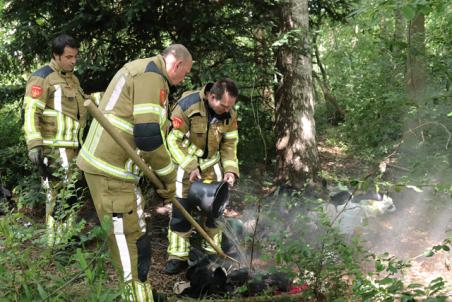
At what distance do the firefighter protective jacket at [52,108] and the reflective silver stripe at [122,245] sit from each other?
157 cm

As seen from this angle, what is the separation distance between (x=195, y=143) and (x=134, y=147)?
1.30 meters

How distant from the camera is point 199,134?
14.3 feet

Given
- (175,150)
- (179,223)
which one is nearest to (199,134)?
(175,150)

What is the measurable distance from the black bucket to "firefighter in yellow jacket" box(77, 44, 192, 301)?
0.86 metres

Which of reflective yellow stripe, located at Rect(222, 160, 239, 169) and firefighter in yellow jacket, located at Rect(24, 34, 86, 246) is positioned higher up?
firefighter in yellow jacket, located at Rect(24, 34, 86, 246)

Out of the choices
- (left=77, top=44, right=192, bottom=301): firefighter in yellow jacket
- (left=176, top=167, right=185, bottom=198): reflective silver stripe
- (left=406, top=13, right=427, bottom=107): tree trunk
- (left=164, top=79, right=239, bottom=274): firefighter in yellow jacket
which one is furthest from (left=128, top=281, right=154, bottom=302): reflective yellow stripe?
(left=406, top=13, right=427, bottom=107): tree trunk

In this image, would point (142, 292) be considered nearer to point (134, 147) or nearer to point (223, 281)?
point (223, 281)

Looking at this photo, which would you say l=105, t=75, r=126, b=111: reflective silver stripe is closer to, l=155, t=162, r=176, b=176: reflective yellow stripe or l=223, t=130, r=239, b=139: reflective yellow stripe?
l=155, t=162, r=176, b=176: reflective yellow stripe

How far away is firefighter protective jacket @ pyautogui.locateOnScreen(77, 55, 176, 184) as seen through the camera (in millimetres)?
2906

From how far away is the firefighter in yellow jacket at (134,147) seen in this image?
293 cm

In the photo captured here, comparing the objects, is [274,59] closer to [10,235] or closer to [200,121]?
[200,121]

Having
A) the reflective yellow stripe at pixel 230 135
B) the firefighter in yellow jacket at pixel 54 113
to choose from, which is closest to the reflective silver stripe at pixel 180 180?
the reflective yellow stripe at pixel 230 135

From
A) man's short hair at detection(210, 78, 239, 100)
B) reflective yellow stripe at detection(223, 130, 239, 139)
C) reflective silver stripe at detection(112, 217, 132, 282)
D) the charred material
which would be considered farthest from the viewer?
reflective yellow stripe at detection(223, 130, 239, 139)

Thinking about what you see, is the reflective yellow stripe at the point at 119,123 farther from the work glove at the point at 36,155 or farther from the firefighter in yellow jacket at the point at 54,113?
the work glove at the point at 36,155
